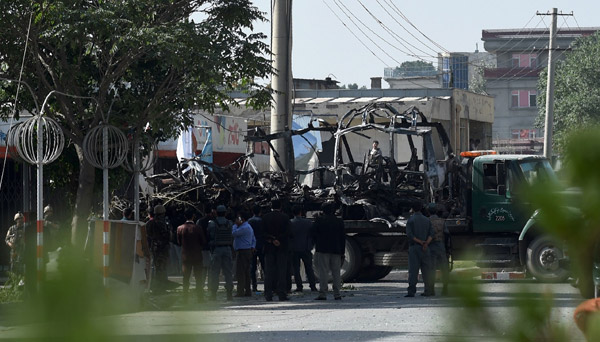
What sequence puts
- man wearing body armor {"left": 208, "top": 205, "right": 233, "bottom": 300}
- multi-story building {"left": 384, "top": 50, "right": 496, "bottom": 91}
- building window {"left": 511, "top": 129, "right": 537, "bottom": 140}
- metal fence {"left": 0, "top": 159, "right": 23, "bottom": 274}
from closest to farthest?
man wearing body armor {"left": 208, "top": 205, "right": 233, "bottom": 300} → metal fence {"left": 0, "top": 159, "right": 23, "bottom": 274} → multi-story building {"left": 384, "top": 50, "right": 496, "bottom": 91} → building window {"left": 511, "top": 129, "right": 537, "bottom": 140}

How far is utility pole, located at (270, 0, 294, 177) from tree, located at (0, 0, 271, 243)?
9.37 ft

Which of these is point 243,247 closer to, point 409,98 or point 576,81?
point 409,98

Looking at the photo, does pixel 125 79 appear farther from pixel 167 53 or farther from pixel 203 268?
pixel 203 268

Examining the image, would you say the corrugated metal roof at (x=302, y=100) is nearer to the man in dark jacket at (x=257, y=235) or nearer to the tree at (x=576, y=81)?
the tree at (x=576, y=81)

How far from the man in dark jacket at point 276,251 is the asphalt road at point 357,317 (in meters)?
0.36

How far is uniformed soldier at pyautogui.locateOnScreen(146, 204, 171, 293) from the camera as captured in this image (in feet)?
57.9

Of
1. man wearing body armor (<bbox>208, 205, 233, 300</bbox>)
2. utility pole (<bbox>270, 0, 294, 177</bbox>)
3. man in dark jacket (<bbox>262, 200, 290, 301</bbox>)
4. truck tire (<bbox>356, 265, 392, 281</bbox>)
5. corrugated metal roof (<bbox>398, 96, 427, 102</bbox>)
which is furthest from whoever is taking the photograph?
corrugated metal roof (<bbox>398, 96, 427, 102</bbox>)

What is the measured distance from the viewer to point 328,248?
17.3 meters

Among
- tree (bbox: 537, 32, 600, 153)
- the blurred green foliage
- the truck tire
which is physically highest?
tree (bbox: 537, 32, 600, 153)

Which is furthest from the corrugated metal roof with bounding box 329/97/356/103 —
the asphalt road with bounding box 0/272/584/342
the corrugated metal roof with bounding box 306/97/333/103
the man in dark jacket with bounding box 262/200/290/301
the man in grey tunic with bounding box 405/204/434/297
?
the man in dark jacket with bounding box 262/200/290/301

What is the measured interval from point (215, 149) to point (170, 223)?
12793 millimetres

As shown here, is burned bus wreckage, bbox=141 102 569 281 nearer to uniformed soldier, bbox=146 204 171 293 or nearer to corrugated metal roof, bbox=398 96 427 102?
uniformed soldier, bbox=146 204 171 293

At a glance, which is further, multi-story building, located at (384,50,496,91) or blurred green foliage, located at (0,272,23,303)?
multi-story building, located at (384,50,496,91)

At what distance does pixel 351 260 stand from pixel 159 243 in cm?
442
